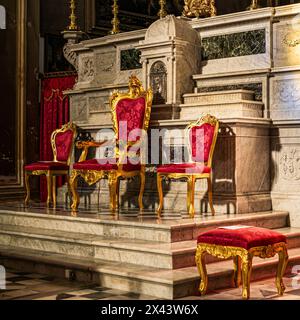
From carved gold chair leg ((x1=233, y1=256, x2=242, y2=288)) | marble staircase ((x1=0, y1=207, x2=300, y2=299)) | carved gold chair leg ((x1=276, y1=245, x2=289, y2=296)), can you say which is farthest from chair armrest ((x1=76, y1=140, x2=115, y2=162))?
carved gold chair leg ((x1=276, y1=245, x2=289, y2=296))

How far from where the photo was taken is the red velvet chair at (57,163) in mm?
7441

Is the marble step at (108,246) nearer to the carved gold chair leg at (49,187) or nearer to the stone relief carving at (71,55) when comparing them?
the carved gold chair leg at (49,187)

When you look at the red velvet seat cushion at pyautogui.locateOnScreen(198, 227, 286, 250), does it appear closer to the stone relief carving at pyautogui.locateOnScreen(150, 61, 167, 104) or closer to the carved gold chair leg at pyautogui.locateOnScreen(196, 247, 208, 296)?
the carved gold chair leg at pyautogui.locateOnScreen(196, 247, 208, 296)

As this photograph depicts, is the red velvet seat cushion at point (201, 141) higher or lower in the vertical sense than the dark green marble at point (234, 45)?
lower

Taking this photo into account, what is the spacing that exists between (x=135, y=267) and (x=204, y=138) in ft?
5.12

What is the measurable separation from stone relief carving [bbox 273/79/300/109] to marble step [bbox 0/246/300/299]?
4.63 feet

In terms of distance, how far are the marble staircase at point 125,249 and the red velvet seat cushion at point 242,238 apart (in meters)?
0.35

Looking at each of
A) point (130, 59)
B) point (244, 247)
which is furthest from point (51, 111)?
point (244, 247)

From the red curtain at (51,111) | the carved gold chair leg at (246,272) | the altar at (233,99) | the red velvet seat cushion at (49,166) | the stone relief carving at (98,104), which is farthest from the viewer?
the red curtain at (51,111)

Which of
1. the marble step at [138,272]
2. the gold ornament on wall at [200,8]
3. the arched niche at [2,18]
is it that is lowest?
the marble step at [138,272]

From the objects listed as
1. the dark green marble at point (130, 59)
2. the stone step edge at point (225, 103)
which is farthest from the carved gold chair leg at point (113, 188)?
the dark green marble at point (130, 59)

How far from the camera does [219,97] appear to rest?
6.85 meters

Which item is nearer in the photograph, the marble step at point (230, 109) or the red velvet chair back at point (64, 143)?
the marble step at point (230, 109)

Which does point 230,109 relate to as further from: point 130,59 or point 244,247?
point 244,247
